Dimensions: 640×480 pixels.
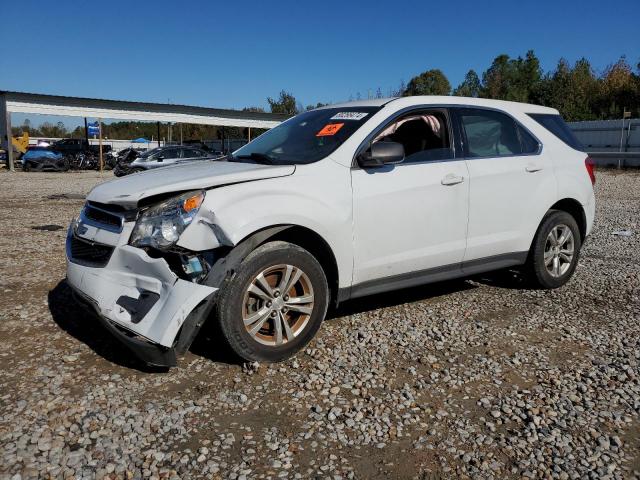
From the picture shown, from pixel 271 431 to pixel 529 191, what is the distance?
3.37 metres

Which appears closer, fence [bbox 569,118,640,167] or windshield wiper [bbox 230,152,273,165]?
windshield wiper [bbox 230,152,273,165]

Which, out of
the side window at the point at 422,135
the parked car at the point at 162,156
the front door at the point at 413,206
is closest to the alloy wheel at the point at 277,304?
the front door at the point at 413,206

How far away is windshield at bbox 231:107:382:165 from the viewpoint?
400 centimetres

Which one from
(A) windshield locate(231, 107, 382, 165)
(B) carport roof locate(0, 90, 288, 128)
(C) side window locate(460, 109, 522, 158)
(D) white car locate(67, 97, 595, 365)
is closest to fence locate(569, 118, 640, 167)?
(B) carport roof locate(0, 90, 288, 128)

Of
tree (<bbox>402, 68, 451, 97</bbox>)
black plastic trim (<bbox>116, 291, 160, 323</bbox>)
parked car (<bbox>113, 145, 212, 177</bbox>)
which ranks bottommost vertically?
black plastic trim (<bbox>116, 291, 160, 323</bbox>)

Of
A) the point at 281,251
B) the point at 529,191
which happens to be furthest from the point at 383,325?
the point at 529,191

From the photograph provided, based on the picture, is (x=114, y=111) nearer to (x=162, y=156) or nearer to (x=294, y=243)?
(x=162, y=156)

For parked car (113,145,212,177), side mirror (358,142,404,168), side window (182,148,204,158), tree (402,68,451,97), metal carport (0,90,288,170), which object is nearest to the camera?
side mirror (358,142,404,168)

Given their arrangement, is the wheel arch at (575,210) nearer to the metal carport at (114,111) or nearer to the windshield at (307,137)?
the windshield at (307,137)

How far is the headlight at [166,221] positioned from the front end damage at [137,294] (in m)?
0.08

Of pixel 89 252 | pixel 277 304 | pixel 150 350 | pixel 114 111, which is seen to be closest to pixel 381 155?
pixel 277 304

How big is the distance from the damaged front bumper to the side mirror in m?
1.51

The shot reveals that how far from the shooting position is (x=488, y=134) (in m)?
4.74

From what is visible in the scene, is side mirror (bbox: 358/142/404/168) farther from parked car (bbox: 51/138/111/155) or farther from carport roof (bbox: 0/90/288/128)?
parked car (bbox: 51/138/111/155)
